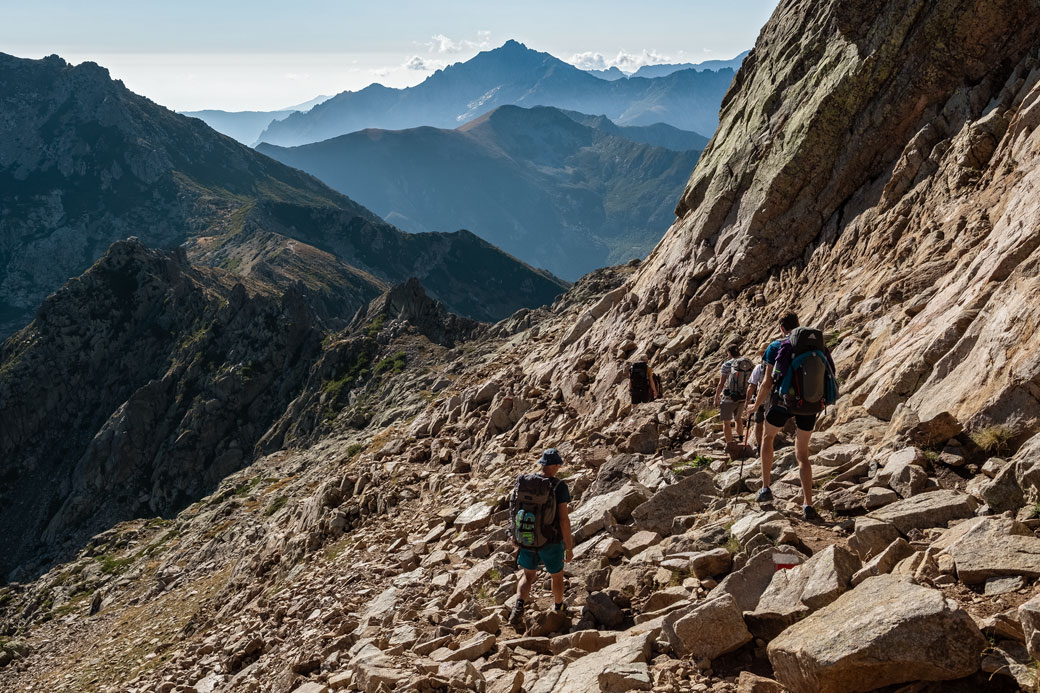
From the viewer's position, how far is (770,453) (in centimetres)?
1216

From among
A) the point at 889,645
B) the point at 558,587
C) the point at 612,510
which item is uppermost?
the point at 889,645

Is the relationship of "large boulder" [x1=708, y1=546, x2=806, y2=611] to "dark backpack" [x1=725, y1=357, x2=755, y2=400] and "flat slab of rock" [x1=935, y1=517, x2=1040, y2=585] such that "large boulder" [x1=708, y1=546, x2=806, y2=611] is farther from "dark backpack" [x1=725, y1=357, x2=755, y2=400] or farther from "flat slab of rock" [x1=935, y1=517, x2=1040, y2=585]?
"dark backpack" [x1=725, y1=357, x2=755, y2=400]

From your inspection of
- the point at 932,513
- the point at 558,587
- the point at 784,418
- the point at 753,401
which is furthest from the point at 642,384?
the point at 932,513

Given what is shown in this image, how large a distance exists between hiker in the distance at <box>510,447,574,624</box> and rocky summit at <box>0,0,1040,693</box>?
0.51 m

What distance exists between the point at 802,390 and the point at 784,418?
81cm

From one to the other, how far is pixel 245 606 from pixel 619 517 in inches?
607

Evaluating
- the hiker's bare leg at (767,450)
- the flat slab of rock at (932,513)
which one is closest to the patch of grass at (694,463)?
the hiker's bare leg at (767,450)

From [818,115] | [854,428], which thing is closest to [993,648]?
[854,428]

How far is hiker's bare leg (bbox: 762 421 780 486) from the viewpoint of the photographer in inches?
476

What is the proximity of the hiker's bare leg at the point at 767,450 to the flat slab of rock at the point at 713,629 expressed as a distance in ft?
13.8

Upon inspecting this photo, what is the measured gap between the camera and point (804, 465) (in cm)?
1116

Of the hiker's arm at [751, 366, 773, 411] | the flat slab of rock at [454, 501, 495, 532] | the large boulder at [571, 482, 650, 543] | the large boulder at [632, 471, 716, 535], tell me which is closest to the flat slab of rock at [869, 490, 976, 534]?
the hiker's arm at [751, 366, 773, 411]

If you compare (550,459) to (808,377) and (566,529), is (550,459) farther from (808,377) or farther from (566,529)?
(808,377)

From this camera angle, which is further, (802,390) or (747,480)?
(747,480)
